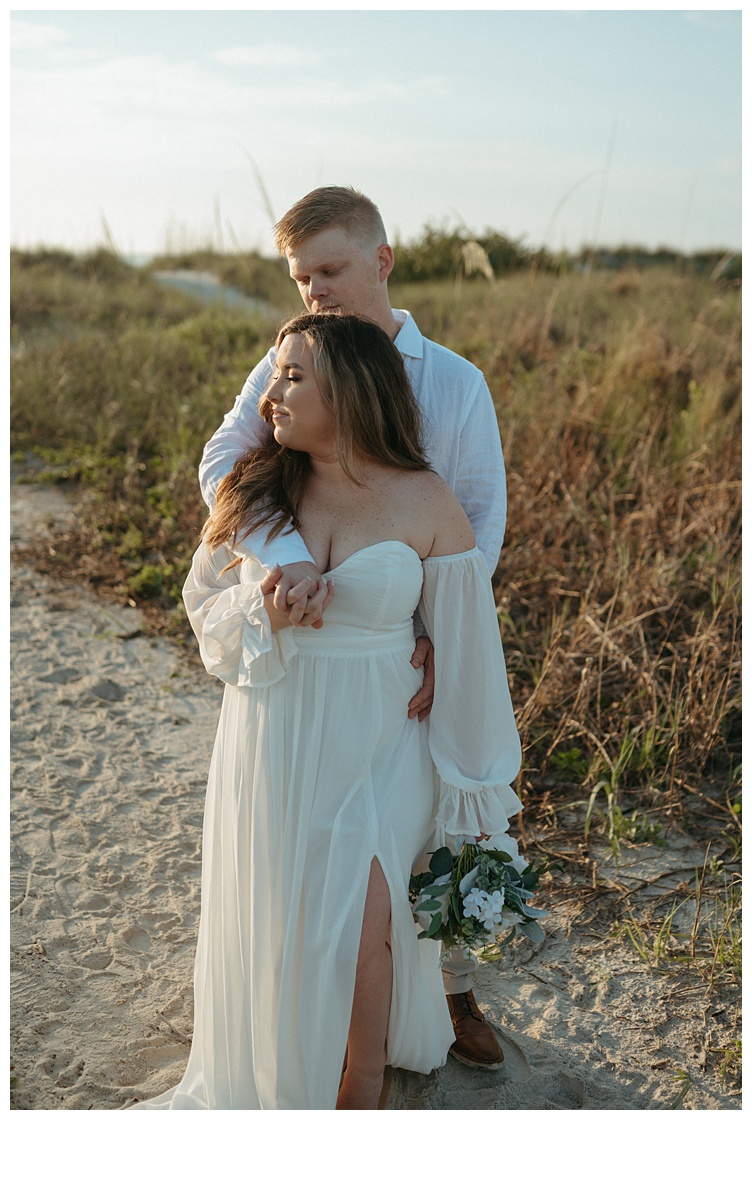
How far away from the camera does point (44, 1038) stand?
2.98 meters

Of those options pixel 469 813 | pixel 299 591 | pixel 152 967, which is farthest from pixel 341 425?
pixel 152 967

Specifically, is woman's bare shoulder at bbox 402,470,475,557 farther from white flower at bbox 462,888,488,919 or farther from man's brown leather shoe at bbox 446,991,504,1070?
man's brown leather shoe at bbox 446,991,504,1070

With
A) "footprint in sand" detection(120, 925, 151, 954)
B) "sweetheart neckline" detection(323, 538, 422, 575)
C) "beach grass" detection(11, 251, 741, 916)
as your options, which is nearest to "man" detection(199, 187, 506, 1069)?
"sweetheart neckline" detection(323, 538, 422, 575)

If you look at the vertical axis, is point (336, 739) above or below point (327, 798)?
Result: above

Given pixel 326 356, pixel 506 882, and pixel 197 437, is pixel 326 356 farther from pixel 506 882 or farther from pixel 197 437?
pixel 197 437

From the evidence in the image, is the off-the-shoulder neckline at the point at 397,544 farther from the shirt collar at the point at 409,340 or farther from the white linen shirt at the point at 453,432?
the shirt collar at the point at 409,340

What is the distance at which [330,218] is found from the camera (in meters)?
2.93

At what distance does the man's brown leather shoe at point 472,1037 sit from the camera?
2879 millimetres

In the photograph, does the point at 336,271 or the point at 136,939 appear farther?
the point at 136,939

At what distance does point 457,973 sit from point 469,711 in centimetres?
89

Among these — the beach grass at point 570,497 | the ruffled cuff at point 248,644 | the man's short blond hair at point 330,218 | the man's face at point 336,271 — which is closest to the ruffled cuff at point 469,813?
the ruffled cuff at point 248,644

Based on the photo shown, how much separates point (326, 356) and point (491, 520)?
32.4 inches

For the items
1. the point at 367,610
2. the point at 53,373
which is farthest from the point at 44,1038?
the point at 53,373

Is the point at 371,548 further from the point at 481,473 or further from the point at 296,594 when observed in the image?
the point at 481,473
